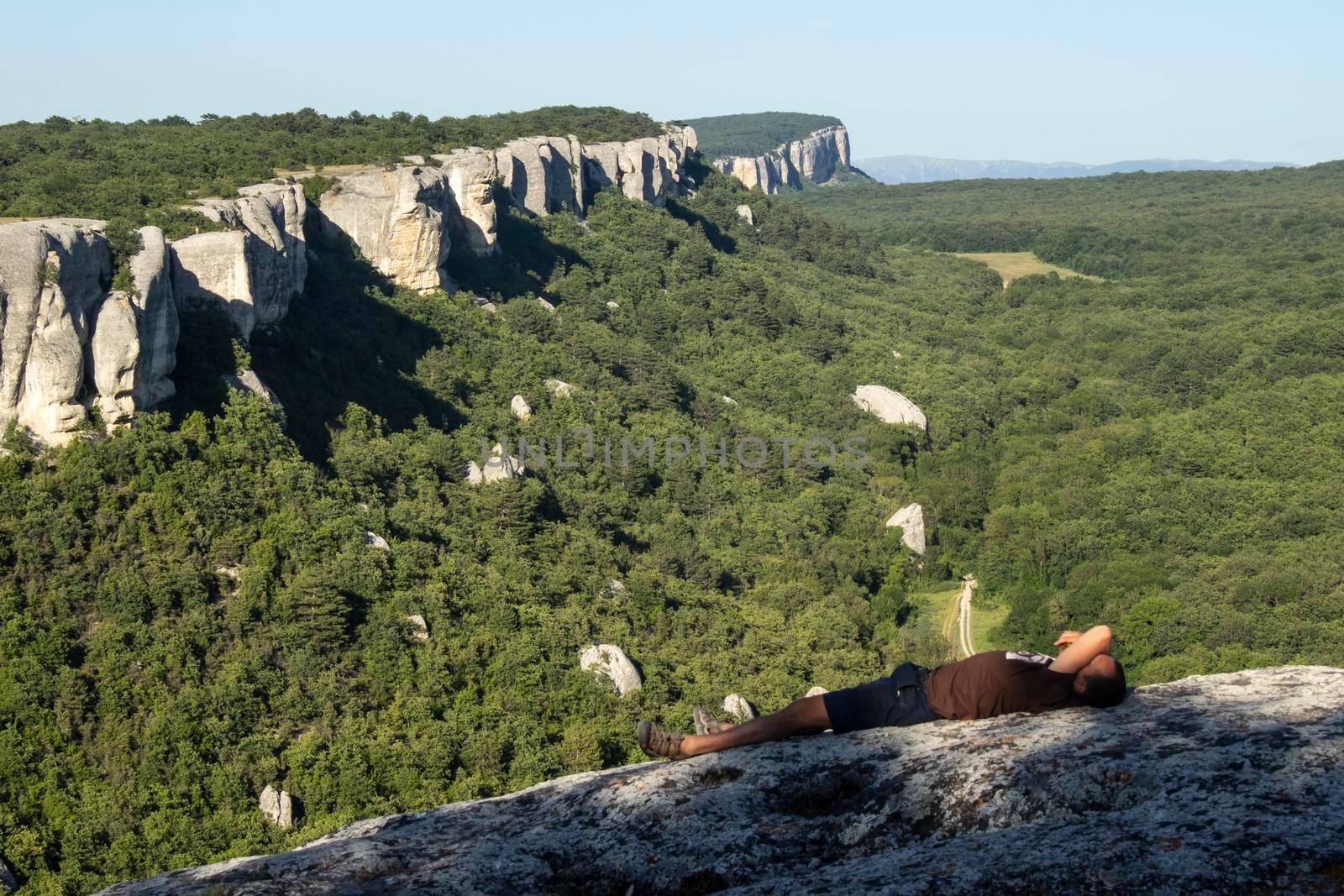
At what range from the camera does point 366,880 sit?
7.52m

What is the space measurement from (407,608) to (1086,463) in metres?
40.2

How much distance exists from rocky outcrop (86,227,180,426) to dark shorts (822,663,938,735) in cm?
2481

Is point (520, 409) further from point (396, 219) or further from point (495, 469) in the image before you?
point (396, 219)

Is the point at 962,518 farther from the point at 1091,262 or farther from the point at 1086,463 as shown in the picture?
the point at 1091,262

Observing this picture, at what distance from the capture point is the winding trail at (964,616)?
4228cm

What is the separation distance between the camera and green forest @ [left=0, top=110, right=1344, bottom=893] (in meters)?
24.9

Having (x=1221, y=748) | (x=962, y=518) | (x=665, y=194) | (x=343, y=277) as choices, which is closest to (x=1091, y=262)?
(x=665, y=194)

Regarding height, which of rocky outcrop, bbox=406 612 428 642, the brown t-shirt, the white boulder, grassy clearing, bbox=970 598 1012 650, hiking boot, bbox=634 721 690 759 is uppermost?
the brown t-shirt

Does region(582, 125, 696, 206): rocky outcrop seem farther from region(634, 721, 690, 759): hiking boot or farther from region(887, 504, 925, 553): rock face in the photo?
region(634, 721, 690, 759): hiking boot

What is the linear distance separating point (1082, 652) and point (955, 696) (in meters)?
1.10

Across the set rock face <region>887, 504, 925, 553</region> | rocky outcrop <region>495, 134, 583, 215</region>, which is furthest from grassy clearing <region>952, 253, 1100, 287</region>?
rock face <region>887, 504, 925, 553</region>

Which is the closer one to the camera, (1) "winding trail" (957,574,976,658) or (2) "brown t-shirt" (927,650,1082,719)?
(2) "brown t-shirt" (927,650,1082,719)

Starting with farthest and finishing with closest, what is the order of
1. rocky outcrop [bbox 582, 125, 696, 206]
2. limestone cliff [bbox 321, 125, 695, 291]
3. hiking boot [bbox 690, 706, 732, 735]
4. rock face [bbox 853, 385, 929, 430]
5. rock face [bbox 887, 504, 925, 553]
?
rocky outcrop [bbox 582, 125, 696, 206] < rock face [bbox 853, 385, 929, 430] < rock face [bbox 887, 504, 925, 553] < limestone cliff [bbox 321, 125, 695, 291] < hiking boot [bbox 690, 706, 732, 735]

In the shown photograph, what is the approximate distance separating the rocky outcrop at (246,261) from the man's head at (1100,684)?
30.2 metres
